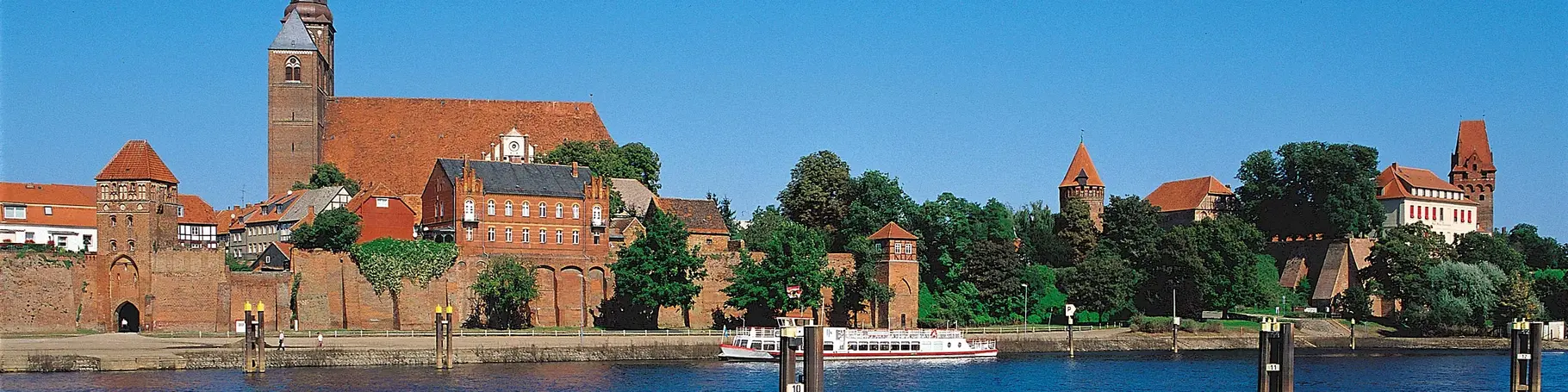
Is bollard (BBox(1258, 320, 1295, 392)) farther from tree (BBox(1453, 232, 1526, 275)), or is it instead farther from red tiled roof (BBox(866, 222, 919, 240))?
tree (BBox(1453, 232, 1526, 275))

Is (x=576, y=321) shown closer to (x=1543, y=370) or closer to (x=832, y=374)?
(x=832, y=374)

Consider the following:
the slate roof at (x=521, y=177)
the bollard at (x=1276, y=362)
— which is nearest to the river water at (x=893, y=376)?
the slate roof at (x=521, y=177)

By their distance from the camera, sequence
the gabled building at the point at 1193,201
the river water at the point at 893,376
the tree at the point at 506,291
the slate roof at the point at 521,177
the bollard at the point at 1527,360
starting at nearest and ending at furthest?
the bollard at the point at 1527,360, the river water at the point at 893,376, the tree at the point at 506,291, the slate roof at the point at 521,177, the gabled building at the point at 1193,201

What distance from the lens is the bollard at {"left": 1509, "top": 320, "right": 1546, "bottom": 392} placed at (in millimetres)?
45406

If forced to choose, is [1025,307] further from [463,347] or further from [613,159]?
[463,347]

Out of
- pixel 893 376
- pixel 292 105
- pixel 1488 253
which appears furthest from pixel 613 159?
pixel 1488 253

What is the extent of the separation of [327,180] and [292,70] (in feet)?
21.7

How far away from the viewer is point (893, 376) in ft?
209

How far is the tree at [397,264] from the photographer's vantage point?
7694 cm

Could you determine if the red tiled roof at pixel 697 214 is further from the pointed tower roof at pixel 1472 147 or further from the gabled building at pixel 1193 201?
the pointed tower roof at pixel 1472 147

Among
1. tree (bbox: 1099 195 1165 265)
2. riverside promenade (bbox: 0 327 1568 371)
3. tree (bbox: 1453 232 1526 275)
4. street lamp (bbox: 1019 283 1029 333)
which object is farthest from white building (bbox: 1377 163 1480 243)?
street lamp (bbox: 1019 283 1029 333)

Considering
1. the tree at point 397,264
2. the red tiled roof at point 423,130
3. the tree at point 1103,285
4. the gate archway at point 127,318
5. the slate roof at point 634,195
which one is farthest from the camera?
the red tiled roof at point 423,130

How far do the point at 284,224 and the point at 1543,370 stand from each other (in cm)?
5611

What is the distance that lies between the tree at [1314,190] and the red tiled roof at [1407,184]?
34.8 ft
